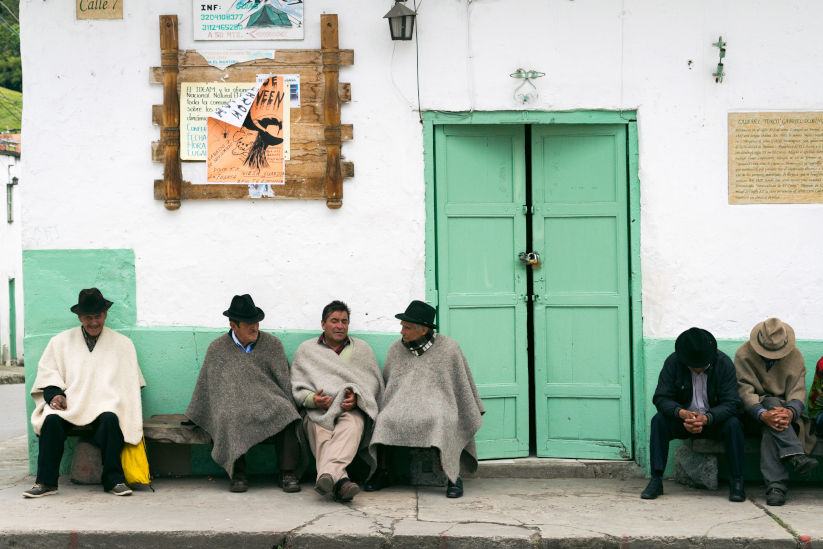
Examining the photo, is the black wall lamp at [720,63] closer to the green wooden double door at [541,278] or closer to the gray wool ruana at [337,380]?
the green wooden double door at [541,278]

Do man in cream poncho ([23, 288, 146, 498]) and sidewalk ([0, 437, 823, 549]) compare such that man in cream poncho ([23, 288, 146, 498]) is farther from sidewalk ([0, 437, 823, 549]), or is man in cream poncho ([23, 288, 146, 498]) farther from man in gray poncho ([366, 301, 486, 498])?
man in gray poncho ([366, 301, 486, 498])

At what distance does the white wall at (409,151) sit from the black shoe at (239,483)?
111cm

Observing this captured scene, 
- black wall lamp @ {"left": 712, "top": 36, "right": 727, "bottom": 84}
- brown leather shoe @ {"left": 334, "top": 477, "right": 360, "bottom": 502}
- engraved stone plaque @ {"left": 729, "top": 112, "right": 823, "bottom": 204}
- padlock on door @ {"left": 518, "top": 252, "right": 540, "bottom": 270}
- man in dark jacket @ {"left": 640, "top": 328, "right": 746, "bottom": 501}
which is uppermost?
black wall lamp @ {"left": 712, "top": 36, "right": 727, "bottom": 84}

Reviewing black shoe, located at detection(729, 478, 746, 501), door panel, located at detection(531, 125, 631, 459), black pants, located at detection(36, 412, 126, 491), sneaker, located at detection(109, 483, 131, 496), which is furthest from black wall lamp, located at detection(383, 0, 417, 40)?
black shoe, located at detection(729, 478, 746, 501)

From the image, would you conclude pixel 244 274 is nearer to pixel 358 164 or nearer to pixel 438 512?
pixel 358 164

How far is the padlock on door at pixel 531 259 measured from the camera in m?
5.82

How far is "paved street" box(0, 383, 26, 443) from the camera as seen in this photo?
8055 millimetres

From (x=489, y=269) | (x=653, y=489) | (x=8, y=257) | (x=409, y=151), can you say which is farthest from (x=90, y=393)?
(x=8, y=257)

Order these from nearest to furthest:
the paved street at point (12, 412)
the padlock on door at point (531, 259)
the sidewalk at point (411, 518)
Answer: the sidewalk at point (411, 518)
the padlock on door at point (531, 259)
the paved street at point (12, 412)

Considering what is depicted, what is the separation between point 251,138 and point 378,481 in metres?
2.60

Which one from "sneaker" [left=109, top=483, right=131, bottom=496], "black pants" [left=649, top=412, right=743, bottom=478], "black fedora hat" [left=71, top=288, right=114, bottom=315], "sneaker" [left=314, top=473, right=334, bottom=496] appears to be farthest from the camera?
"black fedora hat" [left=71, top=288, right=114, bottom=315]

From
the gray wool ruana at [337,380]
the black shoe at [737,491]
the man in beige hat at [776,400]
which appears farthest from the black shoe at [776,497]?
the gray wool ruana at [337,380]

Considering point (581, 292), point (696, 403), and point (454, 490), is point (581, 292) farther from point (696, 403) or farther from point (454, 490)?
point (454, 490)

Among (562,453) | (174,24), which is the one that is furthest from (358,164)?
(562,453)
